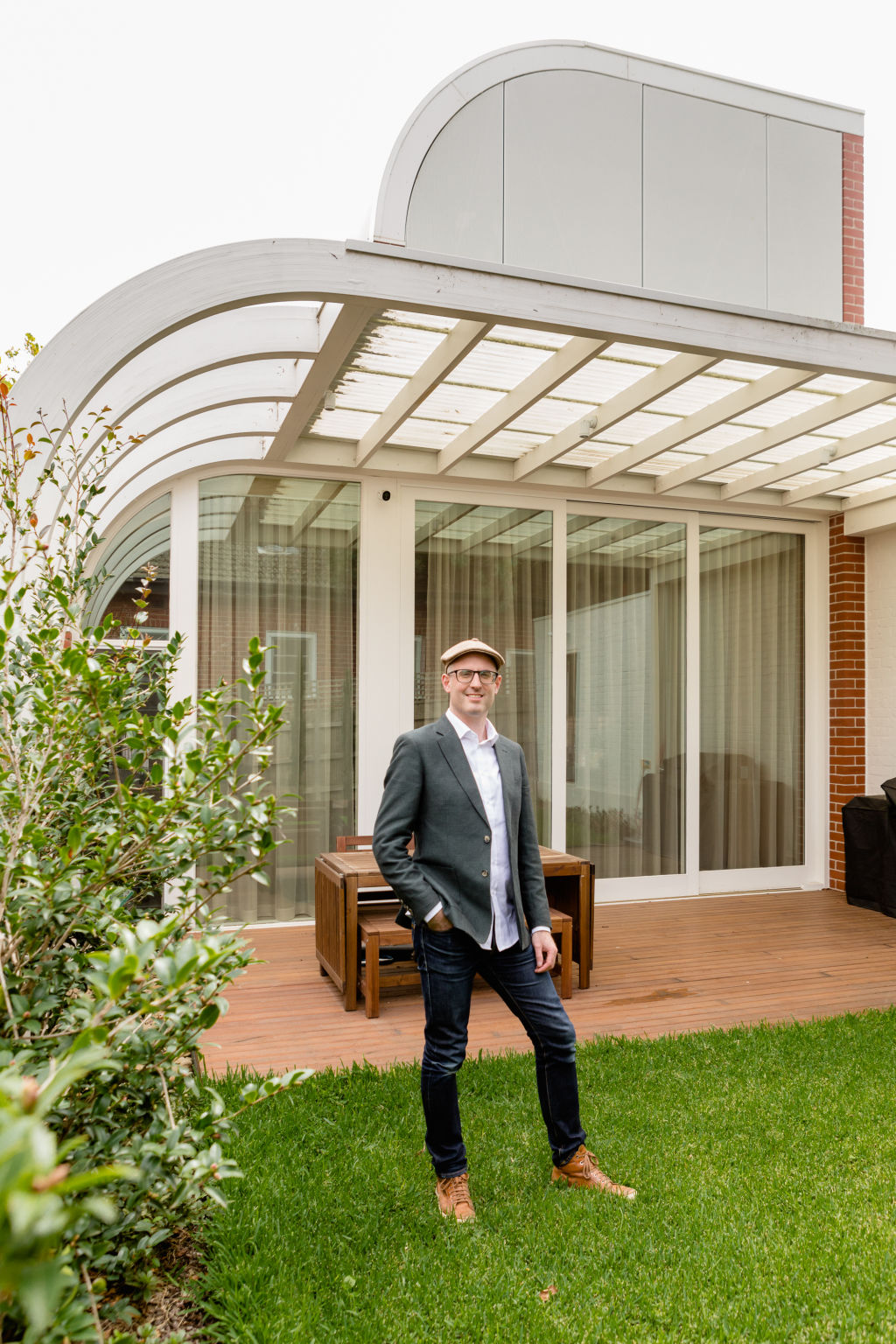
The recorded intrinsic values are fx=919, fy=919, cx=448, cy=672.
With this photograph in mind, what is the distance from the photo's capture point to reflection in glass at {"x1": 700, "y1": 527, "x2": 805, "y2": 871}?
26.5ft

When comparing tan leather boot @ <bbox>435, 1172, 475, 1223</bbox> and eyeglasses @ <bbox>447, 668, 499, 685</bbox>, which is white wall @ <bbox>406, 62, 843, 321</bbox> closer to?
eyeglasses @ <bbox>447, 668, 499, 685</bbox>

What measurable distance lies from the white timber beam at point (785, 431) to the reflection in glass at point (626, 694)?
2.58ft

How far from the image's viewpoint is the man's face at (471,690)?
9.93 feet

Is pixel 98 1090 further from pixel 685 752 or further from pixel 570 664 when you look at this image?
pixel 685 752

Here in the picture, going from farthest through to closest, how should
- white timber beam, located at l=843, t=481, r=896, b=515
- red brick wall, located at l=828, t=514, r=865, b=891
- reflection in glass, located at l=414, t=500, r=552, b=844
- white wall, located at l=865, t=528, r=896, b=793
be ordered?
red brick wall, located at l=828, t=514, r=865, b=891, white wall, located at l=865, t=528, r=896, b=793, white timber beam, located at l=843, t=481, r=896, b=515, reflection in glass, located at l=414, t=500, r=552, b=844

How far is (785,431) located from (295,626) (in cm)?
365

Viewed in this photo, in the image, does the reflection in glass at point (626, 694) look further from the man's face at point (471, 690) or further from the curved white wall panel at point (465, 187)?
the man's face at point (471, 690)

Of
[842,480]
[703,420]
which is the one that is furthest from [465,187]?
[842,480]

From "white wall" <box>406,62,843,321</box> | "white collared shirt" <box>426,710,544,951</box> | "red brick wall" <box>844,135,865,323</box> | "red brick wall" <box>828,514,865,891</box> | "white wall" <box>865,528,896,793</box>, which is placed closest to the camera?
"white collared shirt" <box>426,710,544,951</box>

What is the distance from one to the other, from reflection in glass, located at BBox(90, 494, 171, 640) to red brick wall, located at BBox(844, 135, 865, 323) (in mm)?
5882

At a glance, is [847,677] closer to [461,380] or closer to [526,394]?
[526,394]

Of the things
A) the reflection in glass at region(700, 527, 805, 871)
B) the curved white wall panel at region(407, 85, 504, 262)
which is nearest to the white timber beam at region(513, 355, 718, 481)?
the curved white wall panel at region(407, 85, 504, 262)

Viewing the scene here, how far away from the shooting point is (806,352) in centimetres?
453

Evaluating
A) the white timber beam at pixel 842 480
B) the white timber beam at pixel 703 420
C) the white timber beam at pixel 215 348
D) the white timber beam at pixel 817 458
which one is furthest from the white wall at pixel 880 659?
the white timber beam at pixel 215 348
